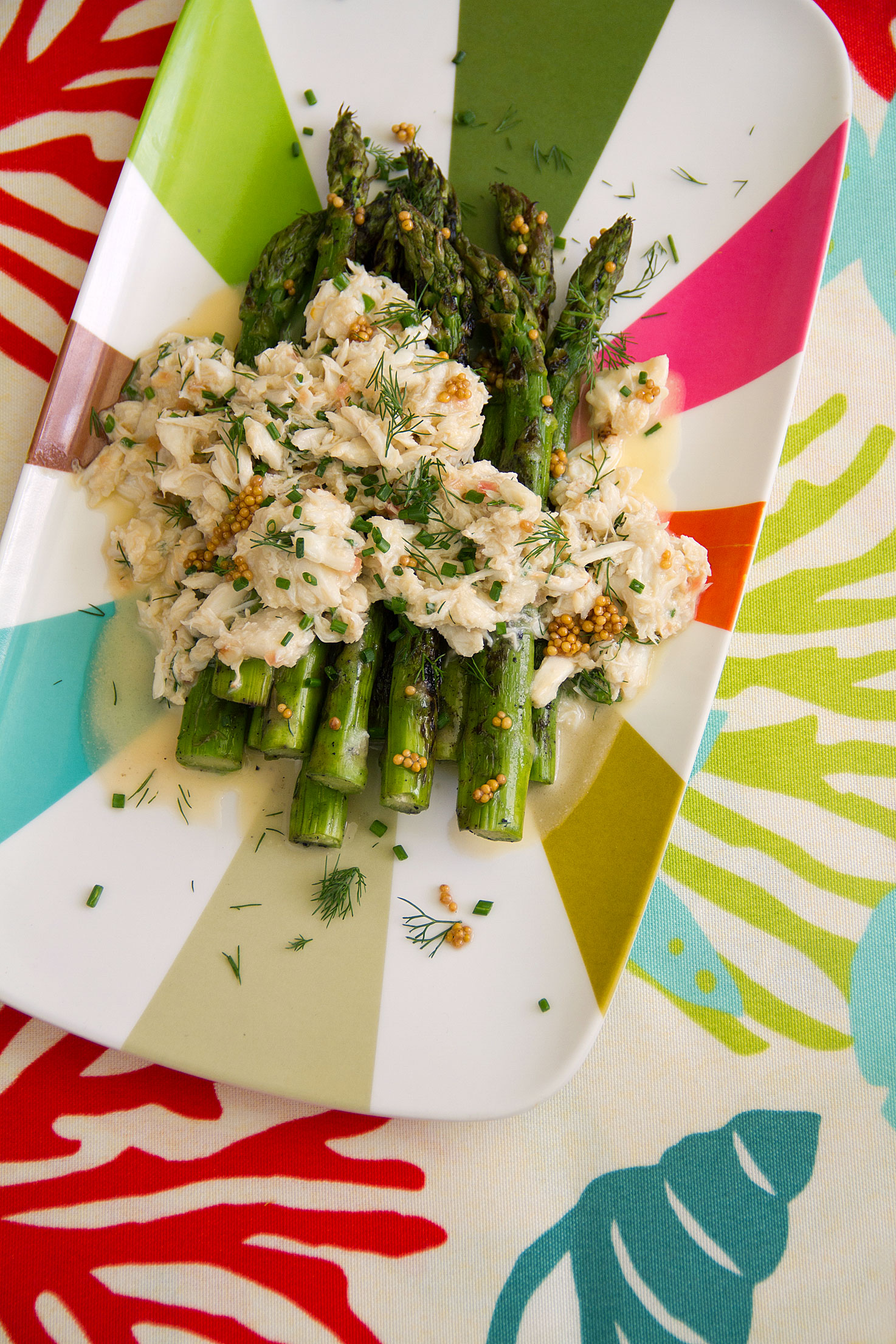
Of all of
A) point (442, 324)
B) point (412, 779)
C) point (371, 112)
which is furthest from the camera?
point (371, 112)

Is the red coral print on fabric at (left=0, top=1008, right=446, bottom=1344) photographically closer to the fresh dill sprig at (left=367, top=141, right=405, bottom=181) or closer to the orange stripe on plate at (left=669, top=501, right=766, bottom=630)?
the orange stripe on plate at (left=669, top=501, right=766, bottom=630)

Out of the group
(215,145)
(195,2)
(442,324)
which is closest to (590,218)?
(442,324)

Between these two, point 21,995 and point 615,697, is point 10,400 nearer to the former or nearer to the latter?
point 21,995

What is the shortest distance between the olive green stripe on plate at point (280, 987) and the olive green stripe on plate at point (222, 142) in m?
2.73

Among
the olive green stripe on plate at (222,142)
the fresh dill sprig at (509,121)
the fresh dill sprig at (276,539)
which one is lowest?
the fresh dill sprig at (276,539)

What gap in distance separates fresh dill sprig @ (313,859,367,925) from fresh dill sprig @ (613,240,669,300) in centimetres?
289

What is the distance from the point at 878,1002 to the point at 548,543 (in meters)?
2.65

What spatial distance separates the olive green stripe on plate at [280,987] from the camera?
3234mm

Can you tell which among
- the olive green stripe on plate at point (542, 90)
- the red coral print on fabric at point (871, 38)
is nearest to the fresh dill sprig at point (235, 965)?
the olive green stripe on plate at point (542, 90)

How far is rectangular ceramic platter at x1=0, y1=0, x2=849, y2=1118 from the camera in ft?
10.7

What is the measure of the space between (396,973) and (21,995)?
1533 mm

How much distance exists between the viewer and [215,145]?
11.8 feet

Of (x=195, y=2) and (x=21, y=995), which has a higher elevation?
(x=195, y=2)

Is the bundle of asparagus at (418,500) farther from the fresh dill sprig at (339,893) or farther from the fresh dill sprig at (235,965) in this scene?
the fresh dill sprig at (235,965)
